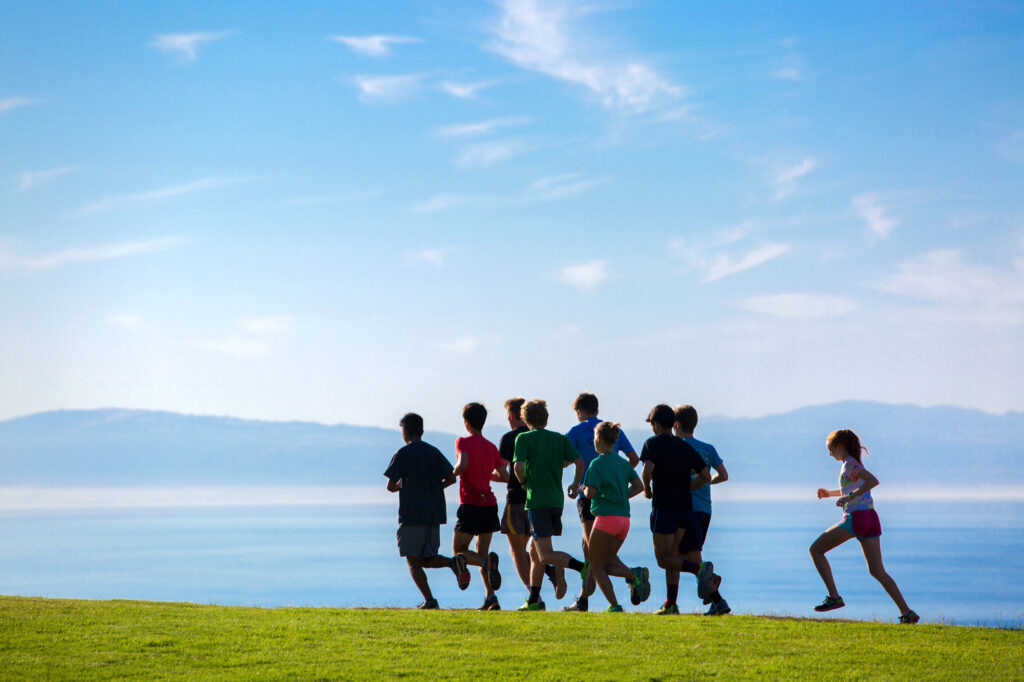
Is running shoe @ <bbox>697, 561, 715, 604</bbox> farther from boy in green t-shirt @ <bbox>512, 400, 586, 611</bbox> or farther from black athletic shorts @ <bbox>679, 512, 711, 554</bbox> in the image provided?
boy in green t-shirt @ <bbox>512, 400, 586, 611</bbox>

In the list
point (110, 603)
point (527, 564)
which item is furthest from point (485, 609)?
point (110, 603)

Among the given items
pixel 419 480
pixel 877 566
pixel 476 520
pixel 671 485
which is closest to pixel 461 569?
pixel 476 520

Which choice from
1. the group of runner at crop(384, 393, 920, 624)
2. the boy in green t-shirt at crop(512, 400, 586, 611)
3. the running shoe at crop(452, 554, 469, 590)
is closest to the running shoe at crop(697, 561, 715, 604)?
the group of runner at crop(384, 393, 920, 624)

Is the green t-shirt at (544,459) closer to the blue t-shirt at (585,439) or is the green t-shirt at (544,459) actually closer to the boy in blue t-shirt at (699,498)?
the blue t-shirt at (585,439)

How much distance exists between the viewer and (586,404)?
13.5 meters

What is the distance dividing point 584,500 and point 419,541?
2183 millimetres

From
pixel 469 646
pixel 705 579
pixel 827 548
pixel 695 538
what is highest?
pixel 695 538

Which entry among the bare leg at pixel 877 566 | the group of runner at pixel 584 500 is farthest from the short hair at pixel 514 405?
the bare leg at pixel 877 566

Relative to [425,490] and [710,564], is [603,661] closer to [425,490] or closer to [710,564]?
[710,564]

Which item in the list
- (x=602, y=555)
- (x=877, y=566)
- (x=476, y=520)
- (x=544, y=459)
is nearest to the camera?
(x=877, y=566)

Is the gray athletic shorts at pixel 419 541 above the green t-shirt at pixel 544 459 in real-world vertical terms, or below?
below

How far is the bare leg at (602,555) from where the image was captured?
41.1 ft

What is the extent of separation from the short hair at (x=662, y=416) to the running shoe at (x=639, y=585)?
1693 mm

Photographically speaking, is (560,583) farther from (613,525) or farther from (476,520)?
(613,525)
